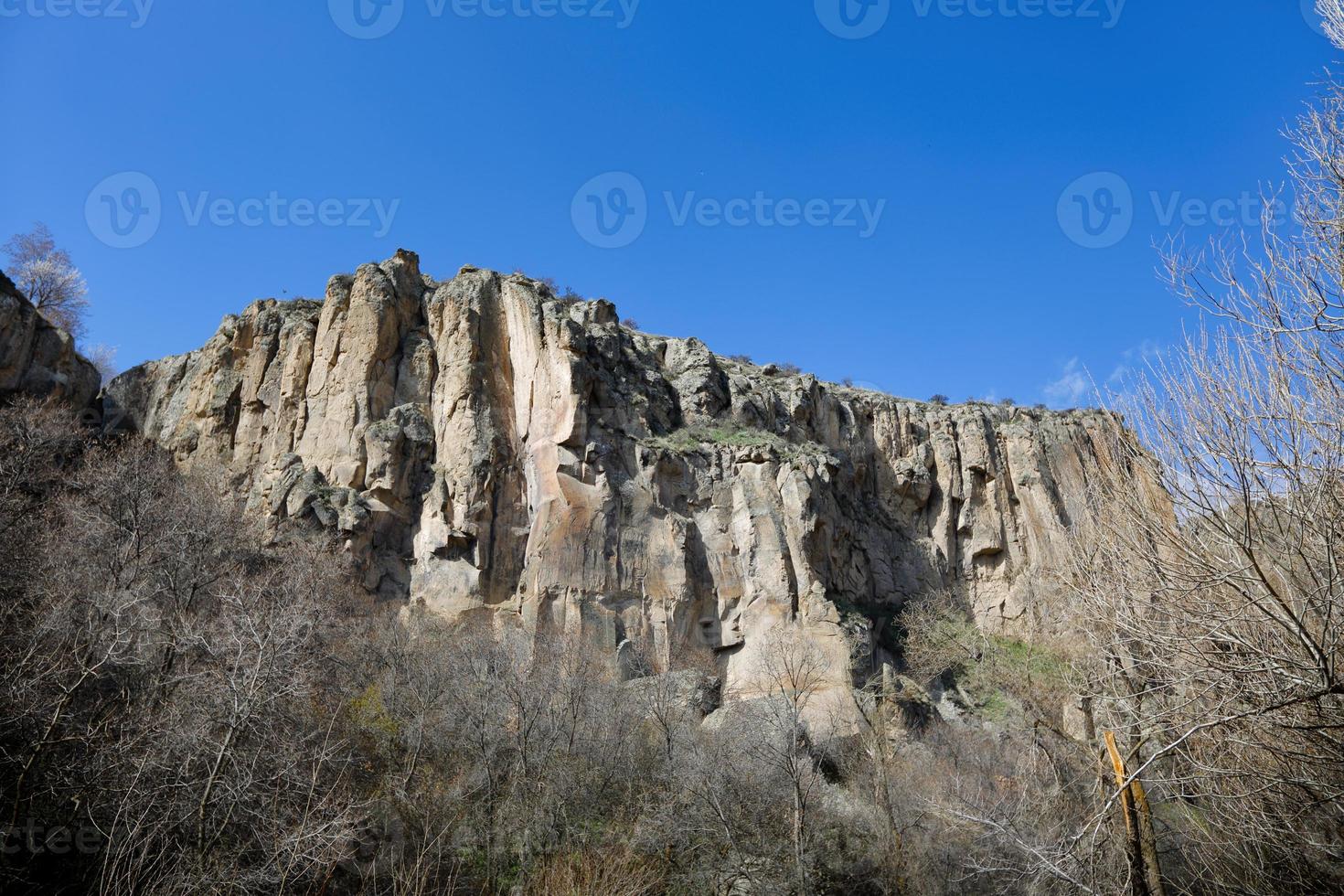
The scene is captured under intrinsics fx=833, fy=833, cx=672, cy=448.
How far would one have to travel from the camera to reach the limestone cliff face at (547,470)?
32.1 metres

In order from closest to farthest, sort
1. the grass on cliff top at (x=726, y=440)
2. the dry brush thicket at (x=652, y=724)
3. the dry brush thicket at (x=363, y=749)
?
the dry brush thicket at (x=652, y=724), the dry brush thicket at (x=363, y=749), the grass on cliff top at (x=726, y=440)

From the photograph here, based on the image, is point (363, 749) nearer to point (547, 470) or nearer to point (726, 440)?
point (547, 470)

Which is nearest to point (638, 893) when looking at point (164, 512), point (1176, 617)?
point (1176, 617)

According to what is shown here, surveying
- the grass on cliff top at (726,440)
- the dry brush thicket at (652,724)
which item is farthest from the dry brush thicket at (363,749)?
the grass on cliff top at (726,440)

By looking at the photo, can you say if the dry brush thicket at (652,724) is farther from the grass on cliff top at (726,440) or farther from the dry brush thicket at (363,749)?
the grass on cliff top at (726,440)

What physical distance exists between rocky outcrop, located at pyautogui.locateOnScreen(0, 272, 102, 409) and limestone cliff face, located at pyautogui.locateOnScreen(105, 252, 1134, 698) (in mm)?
3972

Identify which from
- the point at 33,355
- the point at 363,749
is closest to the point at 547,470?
the point at 363,749

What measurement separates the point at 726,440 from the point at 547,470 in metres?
8.94

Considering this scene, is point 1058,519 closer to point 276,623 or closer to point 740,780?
point 740,780

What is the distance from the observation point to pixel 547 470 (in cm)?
3403

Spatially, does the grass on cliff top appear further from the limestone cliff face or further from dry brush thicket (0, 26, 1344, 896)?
dry brush thicket (0, 26, 1344, 896)

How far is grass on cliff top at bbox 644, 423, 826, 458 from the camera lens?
37.1 meters

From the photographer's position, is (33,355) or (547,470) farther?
(547,470)

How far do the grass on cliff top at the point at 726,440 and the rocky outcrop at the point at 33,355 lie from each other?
79.0ft
